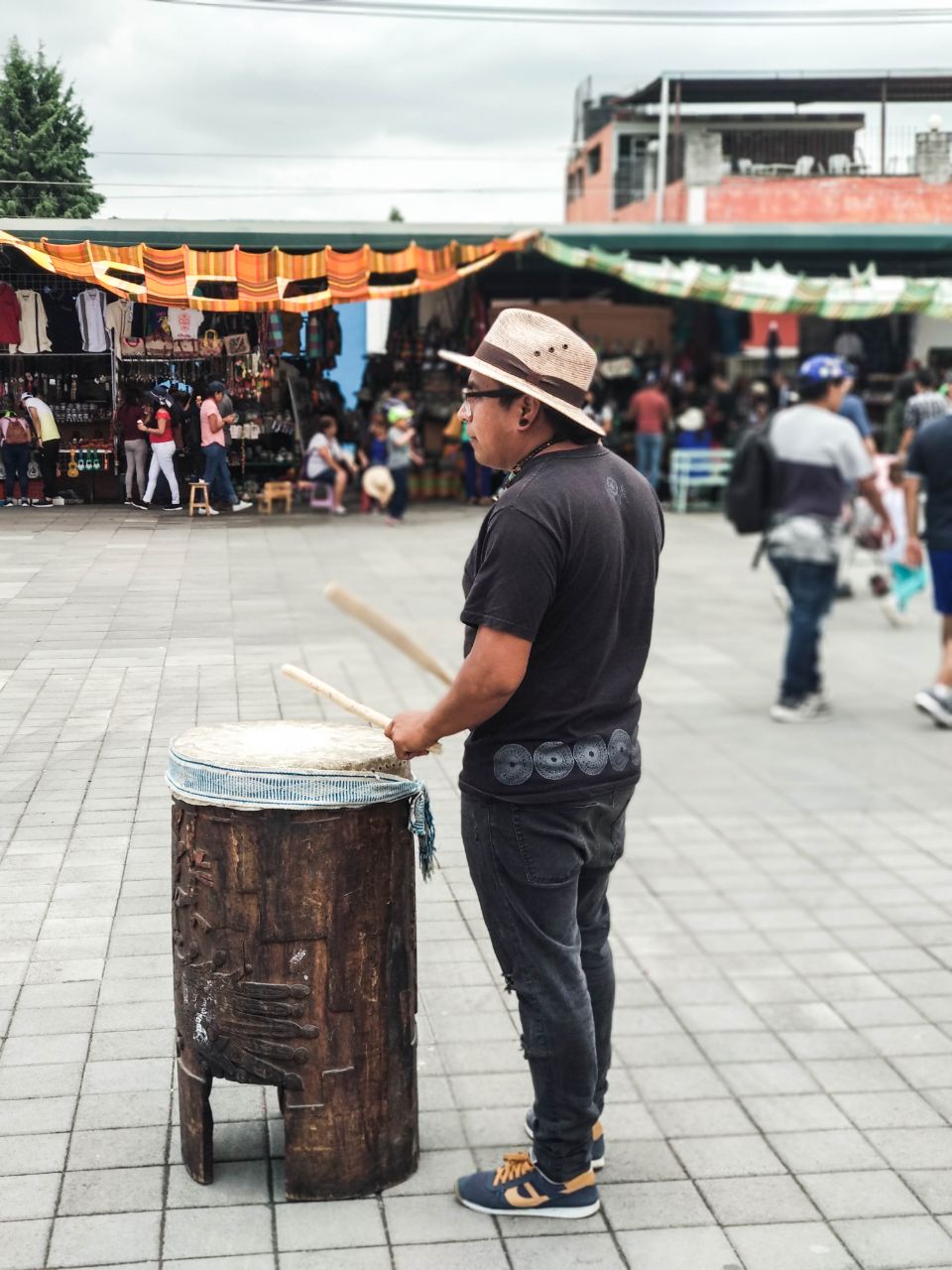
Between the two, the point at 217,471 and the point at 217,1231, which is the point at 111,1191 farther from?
the point at 217,471

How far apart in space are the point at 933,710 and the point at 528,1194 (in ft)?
16.3

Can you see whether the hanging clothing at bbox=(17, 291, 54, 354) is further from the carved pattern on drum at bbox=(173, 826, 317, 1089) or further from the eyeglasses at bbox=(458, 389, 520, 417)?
the carved pattern on drum at bbox=(173, 826, 317, 1089)

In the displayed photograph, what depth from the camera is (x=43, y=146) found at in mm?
2625

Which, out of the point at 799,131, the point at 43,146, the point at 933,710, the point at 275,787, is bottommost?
the point at 933,710

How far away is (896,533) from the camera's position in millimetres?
9984

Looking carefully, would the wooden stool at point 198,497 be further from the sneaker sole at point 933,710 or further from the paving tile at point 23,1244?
the sneaker sole at point 933,710

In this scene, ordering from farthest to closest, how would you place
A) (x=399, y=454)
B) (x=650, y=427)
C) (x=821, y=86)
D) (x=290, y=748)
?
(x=650, y=427), (x=821, y=86), (x=399, y=454), (x=290, y=748)

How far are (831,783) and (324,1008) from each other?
3.98 meters

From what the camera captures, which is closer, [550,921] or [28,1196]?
[550,921]

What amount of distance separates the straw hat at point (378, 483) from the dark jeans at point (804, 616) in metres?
4.10

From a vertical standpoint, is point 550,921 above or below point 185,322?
below

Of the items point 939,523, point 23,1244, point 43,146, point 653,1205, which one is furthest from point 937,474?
point 23,1244

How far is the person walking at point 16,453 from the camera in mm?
2600

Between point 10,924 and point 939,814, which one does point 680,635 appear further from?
point 10,924
